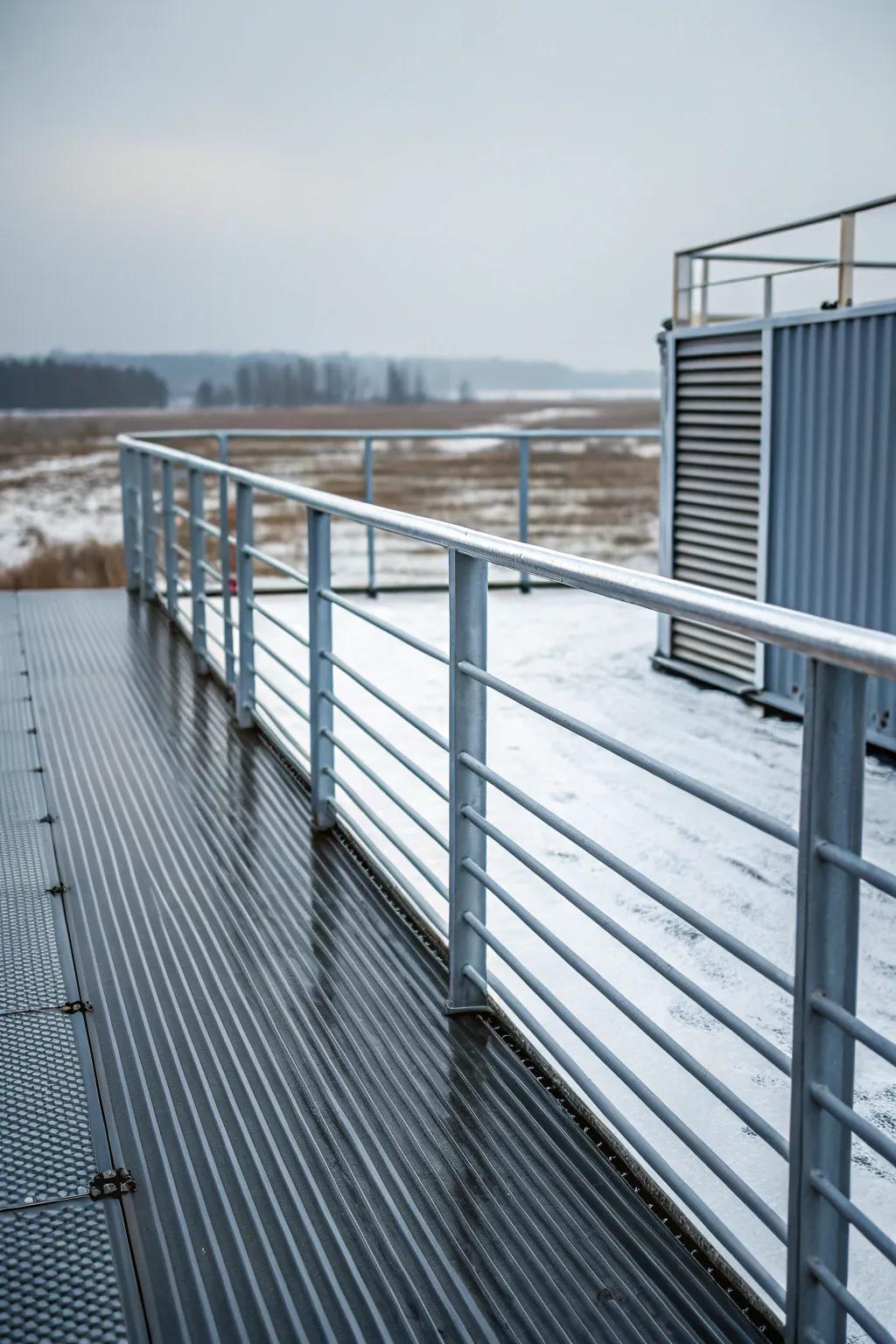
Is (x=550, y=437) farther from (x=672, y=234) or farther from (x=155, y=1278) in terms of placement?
(x=672, y=234)

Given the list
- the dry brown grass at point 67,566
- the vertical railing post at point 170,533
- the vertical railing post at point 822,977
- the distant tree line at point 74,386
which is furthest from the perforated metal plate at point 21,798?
the dry brown grass at point 67,566

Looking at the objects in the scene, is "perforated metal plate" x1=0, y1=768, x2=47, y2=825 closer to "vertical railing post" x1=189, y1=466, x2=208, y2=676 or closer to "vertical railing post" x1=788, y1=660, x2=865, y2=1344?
"vertical railing post" x1=189, y1=466, x2=208, y2=676

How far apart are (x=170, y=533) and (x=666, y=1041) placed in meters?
5.10

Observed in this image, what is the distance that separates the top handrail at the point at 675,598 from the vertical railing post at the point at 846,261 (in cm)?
307

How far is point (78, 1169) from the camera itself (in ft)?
6.04

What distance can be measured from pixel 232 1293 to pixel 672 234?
25.5 metres

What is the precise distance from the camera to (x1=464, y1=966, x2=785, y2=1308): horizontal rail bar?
1485 mm

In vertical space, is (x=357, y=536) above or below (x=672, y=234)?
below

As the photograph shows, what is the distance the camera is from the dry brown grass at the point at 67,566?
119ft

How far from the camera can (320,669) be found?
3.37 meters

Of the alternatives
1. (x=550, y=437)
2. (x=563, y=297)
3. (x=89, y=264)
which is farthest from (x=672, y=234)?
(x=550, y=437)

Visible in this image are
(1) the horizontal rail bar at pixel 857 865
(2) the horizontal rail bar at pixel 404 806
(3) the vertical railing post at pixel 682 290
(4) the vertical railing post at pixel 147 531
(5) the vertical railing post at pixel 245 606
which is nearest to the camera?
(1) the horizontal rail bar at pixel 857 865

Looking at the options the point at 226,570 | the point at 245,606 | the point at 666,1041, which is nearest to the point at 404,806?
the point at 666,1041

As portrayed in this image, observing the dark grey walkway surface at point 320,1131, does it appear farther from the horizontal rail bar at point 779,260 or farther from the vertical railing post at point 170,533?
the horizontal rail bar at point 779,260
